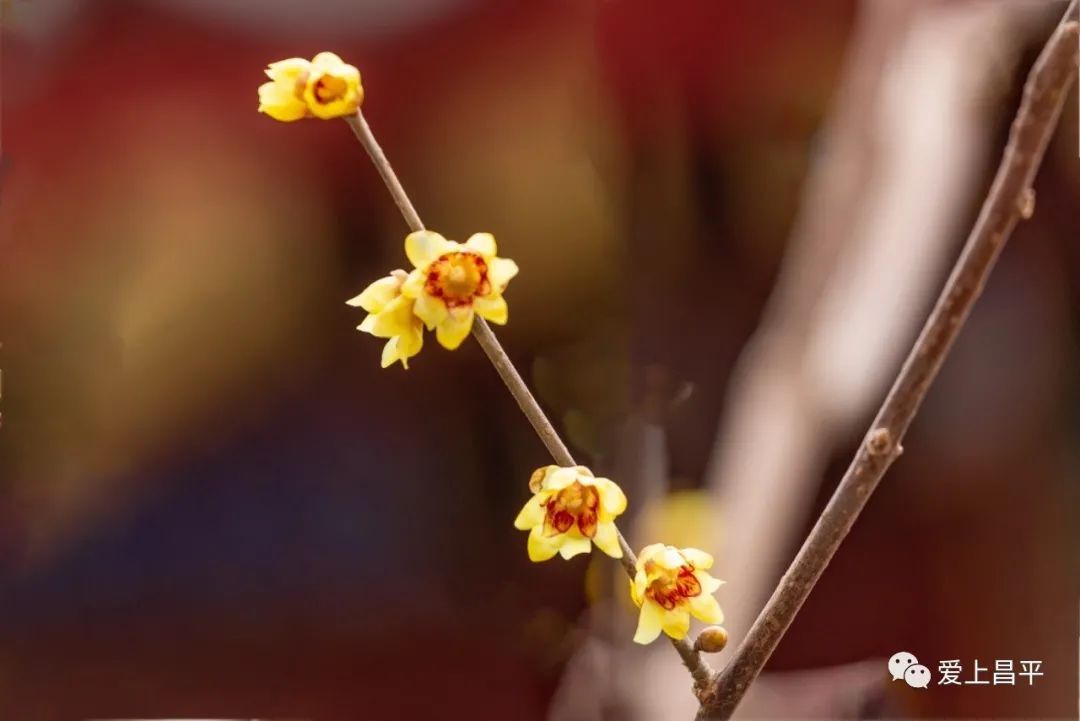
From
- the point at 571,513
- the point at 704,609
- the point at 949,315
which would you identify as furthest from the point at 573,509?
the point at 949,315

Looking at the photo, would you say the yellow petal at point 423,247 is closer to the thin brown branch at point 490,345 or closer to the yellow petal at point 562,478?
the thin brown branch at point 490,345

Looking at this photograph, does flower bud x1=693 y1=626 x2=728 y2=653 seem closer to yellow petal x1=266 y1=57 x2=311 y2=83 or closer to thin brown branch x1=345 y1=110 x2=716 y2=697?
thin brown branch x1=345 y1=110 x2=716 y2=697

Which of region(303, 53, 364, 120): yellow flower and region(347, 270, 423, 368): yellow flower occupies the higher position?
region(303, 53, 364, 120): yellow flower

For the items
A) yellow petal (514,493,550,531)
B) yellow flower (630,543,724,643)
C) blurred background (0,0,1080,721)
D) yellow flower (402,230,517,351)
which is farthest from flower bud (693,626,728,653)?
blurred background (0,0,1080,721)

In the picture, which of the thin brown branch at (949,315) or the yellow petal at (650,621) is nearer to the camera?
the thin brown branch at (949,315)

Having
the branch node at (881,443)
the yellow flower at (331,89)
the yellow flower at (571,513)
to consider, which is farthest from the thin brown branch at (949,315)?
the yellow flower at (331,89)

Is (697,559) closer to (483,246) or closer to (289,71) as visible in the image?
(483,246)
